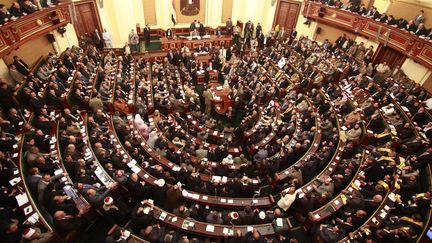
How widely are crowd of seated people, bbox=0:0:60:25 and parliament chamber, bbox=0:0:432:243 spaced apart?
7 centimetres

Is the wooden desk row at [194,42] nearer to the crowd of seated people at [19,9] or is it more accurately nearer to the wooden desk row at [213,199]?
the crowd of seated people at [19,9]

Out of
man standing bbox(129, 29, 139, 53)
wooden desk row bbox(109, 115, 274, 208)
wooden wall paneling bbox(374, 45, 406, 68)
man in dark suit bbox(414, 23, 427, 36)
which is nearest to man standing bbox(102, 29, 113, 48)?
man standing bbox(129, 29, 139, 53)

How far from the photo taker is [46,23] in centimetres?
1082

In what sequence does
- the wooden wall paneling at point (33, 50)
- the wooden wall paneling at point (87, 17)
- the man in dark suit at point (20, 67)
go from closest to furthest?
the man in dark suit at point (20, 67) < the wooden wall paneling at point (33, 50) < the wooden wall paneling at point (87, 17)

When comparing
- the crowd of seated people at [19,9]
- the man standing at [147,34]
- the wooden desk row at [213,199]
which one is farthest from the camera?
the man standing at [147,34]

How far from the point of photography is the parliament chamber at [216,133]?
245 inches

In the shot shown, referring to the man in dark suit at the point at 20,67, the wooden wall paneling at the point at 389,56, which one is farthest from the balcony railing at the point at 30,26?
the wooden wall paneling at the point at 389,56

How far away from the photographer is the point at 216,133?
9.93m

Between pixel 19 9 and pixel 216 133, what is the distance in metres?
8.85

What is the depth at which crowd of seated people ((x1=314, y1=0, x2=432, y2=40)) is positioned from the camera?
10.9 metres

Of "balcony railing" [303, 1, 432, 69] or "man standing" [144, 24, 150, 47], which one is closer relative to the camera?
"balcony railing" [303, 1, 432, 69]

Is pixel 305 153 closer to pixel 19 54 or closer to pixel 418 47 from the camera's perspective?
pixel 418 47

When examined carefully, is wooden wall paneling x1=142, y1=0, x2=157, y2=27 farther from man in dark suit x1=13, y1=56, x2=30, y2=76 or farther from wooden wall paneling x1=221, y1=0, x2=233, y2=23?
man in dark suit x1=13, y1=56, x2=30, y2=76

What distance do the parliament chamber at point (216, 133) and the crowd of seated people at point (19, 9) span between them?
2.9 inches
